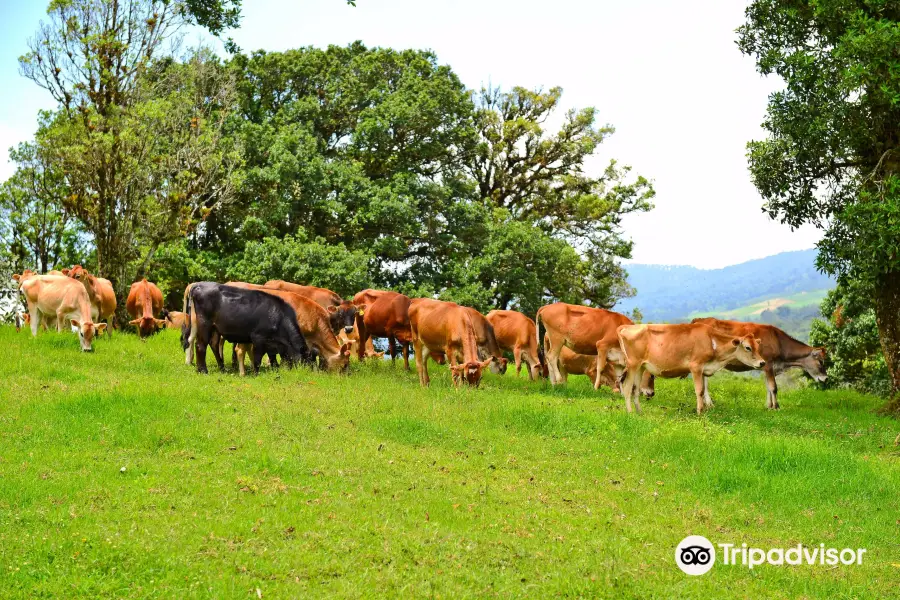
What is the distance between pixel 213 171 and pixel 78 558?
2215 centimetres

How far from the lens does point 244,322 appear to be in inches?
733

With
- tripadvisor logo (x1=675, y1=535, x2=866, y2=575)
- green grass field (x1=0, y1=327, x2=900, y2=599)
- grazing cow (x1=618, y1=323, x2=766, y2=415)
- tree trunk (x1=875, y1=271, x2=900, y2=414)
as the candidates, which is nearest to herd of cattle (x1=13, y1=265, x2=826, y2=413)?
grazing cow (x1=618, y1=323, x2=766, y2=415)

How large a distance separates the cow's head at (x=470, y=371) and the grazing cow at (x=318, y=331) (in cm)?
245

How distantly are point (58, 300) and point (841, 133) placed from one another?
62.6ft

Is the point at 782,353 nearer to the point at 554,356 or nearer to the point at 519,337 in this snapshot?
the point at 554,356

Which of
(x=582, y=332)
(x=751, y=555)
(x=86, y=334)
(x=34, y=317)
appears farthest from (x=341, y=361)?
(x=751, y=555)

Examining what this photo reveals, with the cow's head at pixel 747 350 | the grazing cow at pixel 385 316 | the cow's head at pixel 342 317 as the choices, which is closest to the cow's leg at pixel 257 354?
the cow's head at pixel 342 317

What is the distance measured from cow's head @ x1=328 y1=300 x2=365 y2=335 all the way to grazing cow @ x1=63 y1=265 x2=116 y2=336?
6371mm

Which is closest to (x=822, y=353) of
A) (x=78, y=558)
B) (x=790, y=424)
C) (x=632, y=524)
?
(x=790, y=424)

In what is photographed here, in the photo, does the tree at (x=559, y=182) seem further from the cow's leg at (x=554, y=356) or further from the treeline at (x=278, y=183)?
the cow's leg at (x=554, y=356)

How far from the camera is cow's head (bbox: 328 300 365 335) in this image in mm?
21078

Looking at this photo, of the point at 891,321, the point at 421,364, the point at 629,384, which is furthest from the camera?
the point at 891,321

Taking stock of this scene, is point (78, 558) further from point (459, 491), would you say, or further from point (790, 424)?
point (790, 424)

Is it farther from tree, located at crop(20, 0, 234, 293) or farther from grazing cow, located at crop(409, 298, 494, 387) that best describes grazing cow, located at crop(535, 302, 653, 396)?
tree, located at crop(20, 0, 234, 293)
